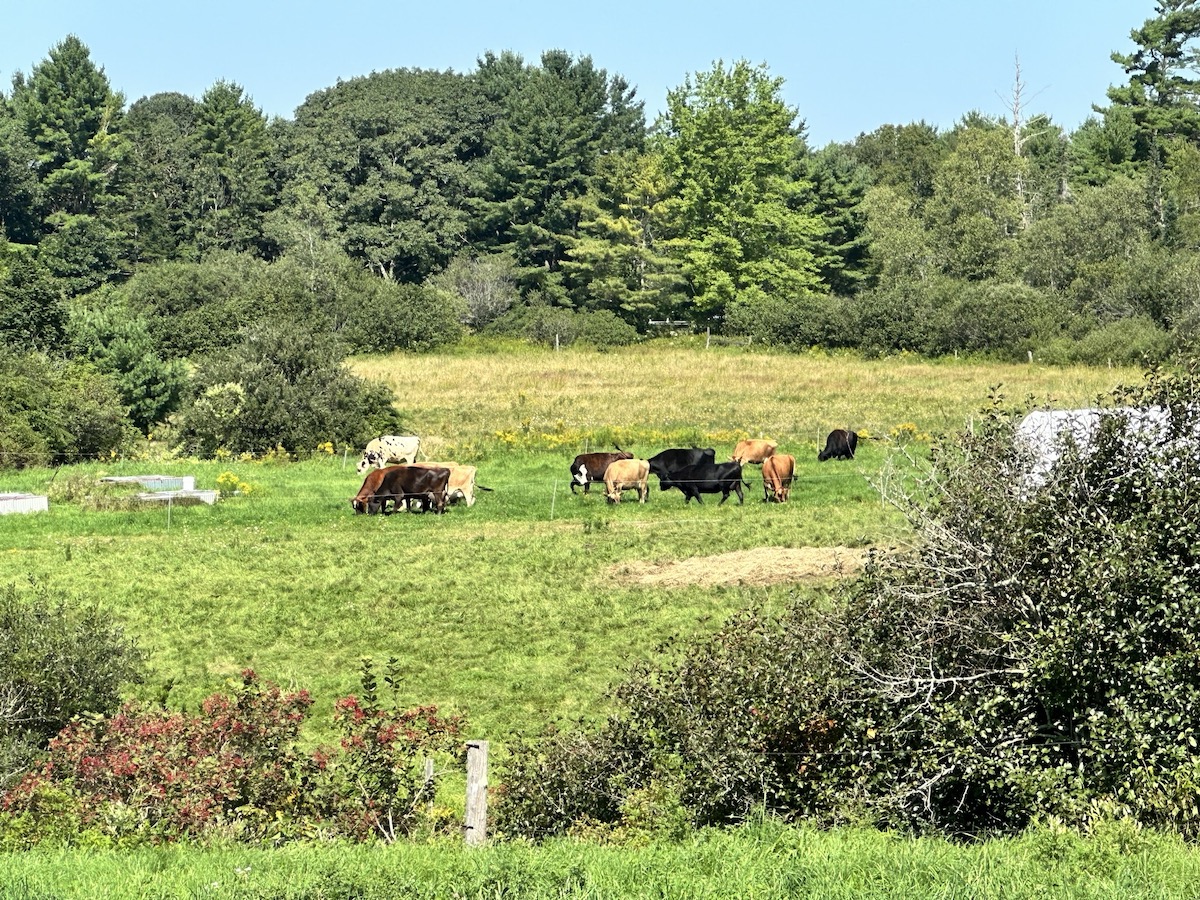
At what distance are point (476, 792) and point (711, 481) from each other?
70.1 ft

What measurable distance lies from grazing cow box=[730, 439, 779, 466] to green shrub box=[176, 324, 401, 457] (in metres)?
10.1

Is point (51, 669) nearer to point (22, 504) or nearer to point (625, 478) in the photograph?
point (22, 504)

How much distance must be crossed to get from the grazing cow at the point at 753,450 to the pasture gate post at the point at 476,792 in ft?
85.1

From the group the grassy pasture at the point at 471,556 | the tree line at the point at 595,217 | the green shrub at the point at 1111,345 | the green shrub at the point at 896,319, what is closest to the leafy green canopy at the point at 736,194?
the tree line at the point at 595,217

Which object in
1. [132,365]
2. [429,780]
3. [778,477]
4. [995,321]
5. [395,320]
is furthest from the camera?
[395,320]

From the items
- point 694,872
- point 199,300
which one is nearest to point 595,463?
point 694,872

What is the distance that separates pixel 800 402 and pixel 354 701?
37849 mm

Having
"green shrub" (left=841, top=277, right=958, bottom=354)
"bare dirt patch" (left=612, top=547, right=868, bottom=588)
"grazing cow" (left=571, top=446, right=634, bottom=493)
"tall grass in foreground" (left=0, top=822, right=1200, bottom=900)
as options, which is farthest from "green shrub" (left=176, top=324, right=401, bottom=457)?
"tall grass in foreground" (left=0, top=822, right=1200, bottom=900)

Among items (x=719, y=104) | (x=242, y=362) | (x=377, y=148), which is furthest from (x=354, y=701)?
(x=377, y=148)

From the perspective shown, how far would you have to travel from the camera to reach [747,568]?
75.1ft

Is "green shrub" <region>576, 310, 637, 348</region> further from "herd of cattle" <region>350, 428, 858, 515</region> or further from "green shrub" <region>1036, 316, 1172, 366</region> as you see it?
"herd of cattle" <region>350, 428, 858, 515</region>

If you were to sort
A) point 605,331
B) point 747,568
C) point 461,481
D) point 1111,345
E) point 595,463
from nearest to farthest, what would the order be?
point 747,568, point 461,481, point 595,463, point 1111,345, point 605,331

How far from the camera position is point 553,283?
271 ft

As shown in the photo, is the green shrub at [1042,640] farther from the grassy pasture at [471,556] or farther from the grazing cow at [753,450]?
the grazing cow at [753,450]
